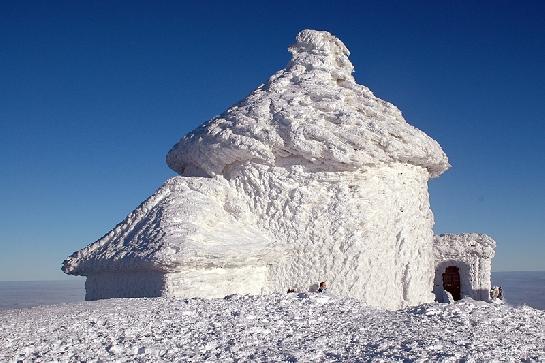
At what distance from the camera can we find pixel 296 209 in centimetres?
1302

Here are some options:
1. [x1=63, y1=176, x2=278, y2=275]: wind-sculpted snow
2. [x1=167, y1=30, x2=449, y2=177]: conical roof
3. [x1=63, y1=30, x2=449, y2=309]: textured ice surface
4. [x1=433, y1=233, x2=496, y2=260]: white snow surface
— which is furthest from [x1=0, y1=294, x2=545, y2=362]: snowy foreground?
[x1=433, y1=233, x2=496, y2=260]: white snow surface

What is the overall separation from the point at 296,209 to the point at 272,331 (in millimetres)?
6160

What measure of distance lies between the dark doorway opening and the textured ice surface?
4010 mm

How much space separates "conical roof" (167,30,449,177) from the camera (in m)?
13.0

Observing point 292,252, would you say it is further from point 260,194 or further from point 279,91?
point 279,91

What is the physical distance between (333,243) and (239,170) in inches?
114

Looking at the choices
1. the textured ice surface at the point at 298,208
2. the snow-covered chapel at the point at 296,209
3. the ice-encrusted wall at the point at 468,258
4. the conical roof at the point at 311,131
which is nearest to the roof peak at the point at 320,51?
the conical roof at the point at 311,131

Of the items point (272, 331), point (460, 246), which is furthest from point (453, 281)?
point (272, 331)

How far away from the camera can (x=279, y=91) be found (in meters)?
14.6

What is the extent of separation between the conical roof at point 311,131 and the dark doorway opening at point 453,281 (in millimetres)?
4017

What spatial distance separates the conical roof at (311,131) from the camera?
1298 centimetres

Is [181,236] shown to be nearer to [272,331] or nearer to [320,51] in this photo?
[272,331]

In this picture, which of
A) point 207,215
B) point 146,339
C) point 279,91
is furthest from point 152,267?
point 279,91

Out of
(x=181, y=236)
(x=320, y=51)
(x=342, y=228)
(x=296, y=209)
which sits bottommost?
(x=181, y=236)
